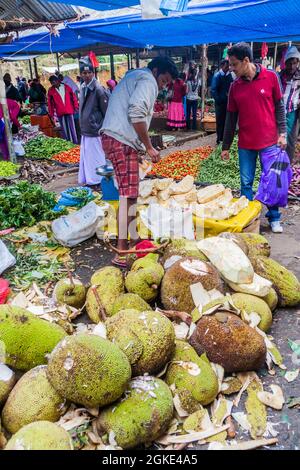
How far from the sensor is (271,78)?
4.50m

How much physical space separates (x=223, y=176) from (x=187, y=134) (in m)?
5.38

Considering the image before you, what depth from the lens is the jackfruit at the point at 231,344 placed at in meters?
2.40

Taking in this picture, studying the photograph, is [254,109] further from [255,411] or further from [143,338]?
[255,411]

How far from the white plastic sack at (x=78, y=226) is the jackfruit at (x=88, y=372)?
2.63 metres

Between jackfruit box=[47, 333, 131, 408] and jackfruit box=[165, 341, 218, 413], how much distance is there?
1.20ft

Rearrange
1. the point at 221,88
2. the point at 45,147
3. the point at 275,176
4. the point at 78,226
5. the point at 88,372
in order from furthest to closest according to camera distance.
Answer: the point at 45,147, the point at 221,88, the point at 275,176, the point at 78,226, the point at 88,372

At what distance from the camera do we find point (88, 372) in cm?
193

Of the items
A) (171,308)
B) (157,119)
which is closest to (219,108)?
(157,119)

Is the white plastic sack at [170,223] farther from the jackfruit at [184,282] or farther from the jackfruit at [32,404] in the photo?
the jackfruit at [32,404]

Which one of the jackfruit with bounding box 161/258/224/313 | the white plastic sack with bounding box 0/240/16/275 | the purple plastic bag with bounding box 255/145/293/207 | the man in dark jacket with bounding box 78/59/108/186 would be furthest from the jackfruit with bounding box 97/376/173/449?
the man in dark jacket with bounding box 78/59/108/186

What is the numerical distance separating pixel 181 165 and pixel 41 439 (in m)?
6.95

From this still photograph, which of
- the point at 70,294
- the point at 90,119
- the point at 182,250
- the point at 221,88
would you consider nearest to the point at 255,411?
the point at 182,250

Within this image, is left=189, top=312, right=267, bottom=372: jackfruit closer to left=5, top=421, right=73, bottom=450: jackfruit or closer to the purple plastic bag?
left=5, top=421, right=73, bottom=450: jackfruit

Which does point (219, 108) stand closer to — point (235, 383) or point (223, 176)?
point (223, 176)
